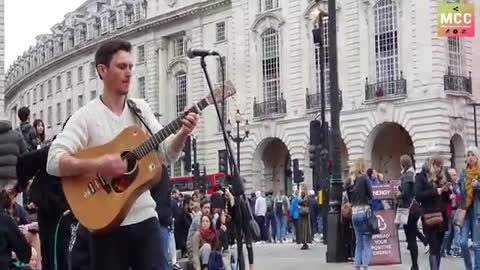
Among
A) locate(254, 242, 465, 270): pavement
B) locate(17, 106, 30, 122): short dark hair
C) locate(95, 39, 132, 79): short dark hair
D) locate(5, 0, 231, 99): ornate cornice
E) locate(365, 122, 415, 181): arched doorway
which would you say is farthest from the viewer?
locate(5, 0, 231, 99): ornate cornice

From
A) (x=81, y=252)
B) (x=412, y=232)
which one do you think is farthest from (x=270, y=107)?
(x=81, y=252)

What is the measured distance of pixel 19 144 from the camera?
22.7 ft

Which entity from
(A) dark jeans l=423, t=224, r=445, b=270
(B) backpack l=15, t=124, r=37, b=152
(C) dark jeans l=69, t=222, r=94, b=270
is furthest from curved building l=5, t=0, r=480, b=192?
(C) dark jeans l=69, t=222, r=94, b=270

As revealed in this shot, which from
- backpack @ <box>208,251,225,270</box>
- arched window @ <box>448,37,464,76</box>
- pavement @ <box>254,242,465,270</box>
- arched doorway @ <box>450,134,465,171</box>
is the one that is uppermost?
arched window @ <box>448,37,464,76</box>

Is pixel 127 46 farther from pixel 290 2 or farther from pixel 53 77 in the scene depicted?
pixel 53 77

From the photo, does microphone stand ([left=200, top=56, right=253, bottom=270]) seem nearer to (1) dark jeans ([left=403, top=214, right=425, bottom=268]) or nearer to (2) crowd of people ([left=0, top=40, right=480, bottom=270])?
(2) crowd of people ([left=0, top=40, right=480, bottom=270])

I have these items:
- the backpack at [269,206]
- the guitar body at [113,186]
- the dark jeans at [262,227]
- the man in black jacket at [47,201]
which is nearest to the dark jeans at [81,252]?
the guitar body at [113,186]

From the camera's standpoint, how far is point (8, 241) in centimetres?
703

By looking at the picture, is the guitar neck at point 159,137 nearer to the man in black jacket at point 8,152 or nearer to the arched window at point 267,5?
the man in black jacket at point 8,152

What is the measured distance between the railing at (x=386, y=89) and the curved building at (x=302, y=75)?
0.06 m

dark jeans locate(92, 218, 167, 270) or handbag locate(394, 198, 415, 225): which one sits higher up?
handbag locate(394, 198, 415, 225)

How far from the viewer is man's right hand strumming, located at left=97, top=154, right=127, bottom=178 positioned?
5273 millimetres

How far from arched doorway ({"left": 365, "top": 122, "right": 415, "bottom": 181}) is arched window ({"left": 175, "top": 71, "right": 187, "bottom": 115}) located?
53.2ft

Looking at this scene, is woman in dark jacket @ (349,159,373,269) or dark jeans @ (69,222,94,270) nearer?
dark jeans @ (69,222,94,270)
